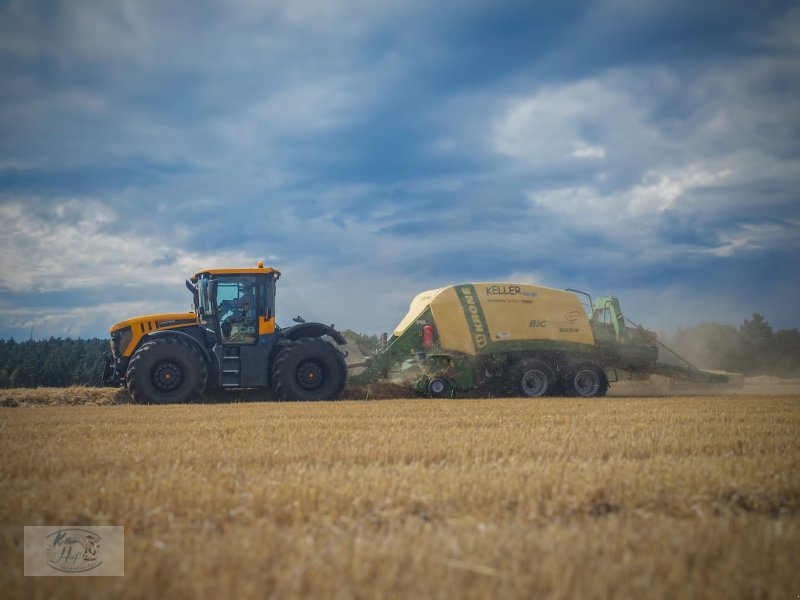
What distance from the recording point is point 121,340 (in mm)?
13617

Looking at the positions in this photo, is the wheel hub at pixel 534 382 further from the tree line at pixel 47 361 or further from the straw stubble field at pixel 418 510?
the tree line at pixel 47 361

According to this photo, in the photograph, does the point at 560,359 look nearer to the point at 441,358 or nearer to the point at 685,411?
the point at 441,358

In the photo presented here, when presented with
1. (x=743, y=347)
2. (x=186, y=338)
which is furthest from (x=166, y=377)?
(x=743, y=347)

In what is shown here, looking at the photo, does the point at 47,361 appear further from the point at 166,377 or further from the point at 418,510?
the point at 418,510

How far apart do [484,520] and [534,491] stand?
697mm

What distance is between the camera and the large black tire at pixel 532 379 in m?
16.1

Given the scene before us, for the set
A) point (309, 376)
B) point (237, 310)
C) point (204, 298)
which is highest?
point (204, 298)

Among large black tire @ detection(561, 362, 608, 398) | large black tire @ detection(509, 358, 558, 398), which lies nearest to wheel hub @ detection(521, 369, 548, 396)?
large black tire @ detection(509, 358, 558, 398)

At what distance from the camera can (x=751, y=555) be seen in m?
2.89

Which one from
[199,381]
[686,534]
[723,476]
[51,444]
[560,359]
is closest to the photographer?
[686,534]

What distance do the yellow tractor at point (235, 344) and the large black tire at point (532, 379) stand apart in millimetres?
4847

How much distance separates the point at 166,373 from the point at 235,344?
1.59 meters

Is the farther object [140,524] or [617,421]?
[617,421]

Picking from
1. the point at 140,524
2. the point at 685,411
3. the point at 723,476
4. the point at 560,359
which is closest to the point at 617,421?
the point at 685,411
